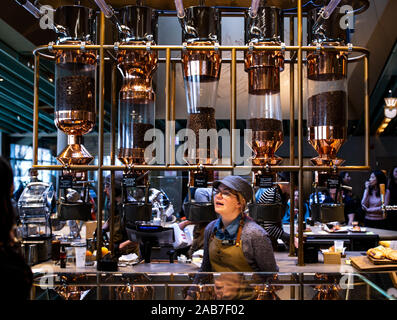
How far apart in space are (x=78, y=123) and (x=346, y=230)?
4.07 meters

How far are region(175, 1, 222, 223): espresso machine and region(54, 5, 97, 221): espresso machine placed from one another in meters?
0.45

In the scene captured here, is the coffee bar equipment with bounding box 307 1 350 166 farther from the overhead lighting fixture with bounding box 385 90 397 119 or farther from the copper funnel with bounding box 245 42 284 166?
the overhead lighting fixture with bounding box 385 90 397 119

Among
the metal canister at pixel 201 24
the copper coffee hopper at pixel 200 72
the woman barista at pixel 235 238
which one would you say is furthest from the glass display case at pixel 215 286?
the metal canister at pixel 201 24

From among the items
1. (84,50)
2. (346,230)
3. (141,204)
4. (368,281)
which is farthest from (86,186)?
(346,230)

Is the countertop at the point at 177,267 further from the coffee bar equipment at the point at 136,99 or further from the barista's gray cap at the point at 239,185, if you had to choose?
the coffee bar equipment at the point at 136,99

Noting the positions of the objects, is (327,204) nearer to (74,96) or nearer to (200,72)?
(200,72)

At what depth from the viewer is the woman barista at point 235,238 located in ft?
7.98

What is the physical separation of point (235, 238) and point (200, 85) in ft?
3.21

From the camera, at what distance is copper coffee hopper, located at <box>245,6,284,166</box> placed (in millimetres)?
2008

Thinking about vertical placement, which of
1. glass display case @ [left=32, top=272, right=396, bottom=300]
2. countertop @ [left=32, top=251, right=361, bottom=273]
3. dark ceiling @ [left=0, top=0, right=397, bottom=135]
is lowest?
countertop @ [left=32, top=251, right=361, bottom=273]

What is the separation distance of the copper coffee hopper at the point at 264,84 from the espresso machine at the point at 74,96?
2.47ft

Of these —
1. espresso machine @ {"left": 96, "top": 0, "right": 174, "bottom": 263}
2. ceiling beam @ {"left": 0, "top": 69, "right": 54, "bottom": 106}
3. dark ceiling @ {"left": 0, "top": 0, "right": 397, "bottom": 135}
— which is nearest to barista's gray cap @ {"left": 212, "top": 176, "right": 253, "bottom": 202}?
espresso machine @ {"left": 96, "top": 0, "right": 174, "bottom": 263}

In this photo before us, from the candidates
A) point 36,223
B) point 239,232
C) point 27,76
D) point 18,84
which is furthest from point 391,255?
point 18,84
